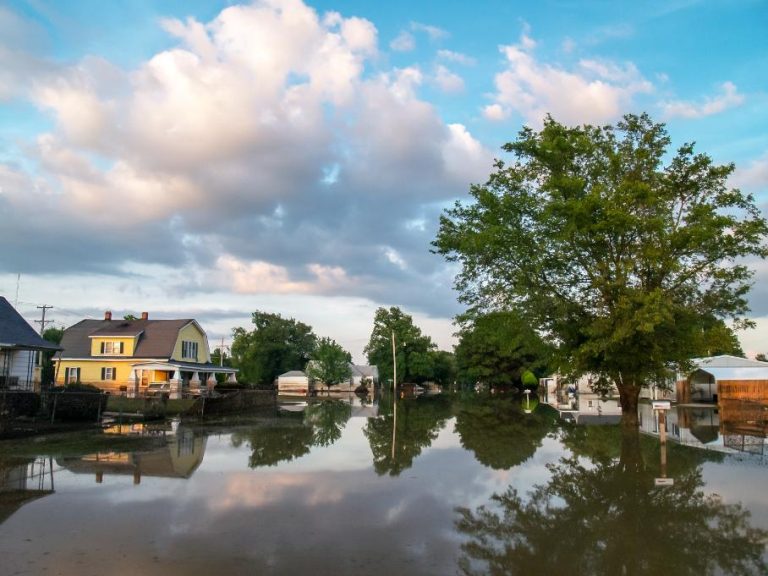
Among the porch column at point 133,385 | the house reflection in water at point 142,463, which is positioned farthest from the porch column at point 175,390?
the house reflection in water at point 142,463

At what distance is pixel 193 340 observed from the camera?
179 feet

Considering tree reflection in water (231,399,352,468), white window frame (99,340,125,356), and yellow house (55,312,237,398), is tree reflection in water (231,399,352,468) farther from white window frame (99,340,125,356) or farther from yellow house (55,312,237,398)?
white window frame (99,340,125,356)

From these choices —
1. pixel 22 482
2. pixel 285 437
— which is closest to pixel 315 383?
pixel 285 437

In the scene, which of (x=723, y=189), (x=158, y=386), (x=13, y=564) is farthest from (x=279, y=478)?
(x=158, y=386)

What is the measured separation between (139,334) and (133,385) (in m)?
8.53

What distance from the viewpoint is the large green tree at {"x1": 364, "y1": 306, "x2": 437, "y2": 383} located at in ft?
289

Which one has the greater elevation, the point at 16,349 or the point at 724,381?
the point at 16,349

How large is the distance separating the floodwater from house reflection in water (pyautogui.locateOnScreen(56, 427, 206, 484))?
0.05 meters

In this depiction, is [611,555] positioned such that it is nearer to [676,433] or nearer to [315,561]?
[315,561]

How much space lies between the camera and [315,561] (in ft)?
25.6

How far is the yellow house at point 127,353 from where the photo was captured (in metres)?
49.4

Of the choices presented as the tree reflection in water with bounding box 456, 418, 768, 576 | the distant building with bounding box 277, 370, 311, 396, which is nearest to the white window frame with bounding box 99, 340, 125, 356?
the distant building with bounding box 277, 370, 311, 396

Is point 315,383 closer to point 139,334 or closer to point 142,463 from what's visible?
point 139,334

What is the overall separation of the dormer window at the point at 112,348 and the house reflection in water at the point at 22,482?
36.6 m
